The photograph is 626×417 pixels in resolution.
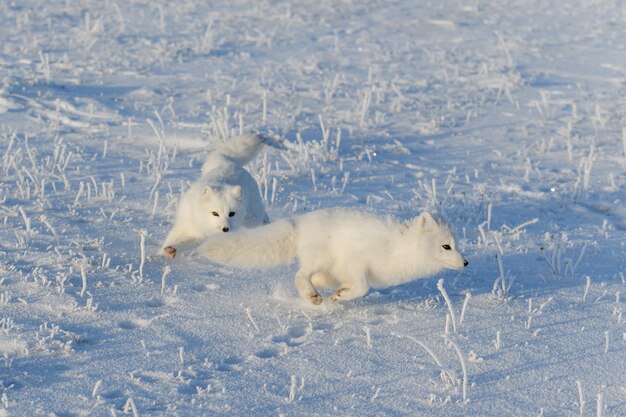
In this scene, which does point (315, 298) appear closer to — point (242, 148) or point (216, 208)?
point (216, 208)

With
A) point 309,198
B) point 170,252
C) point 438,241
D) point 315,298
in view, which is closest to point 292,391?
point 315,298

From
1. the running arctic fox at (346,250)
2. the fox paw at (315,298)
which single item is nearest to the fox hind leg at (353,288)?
the running arctic fox at (346,250)

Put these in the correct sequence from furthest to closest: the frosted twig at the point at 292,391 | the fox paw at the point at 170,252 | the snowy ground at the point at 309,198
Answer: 1. the fox paw at the point at 170,252
2. the snowy ground at the point at 309,198
3. the frosted twig at the point at 292,391

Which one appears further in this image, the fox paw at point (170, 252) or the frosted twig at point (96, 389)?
the fox paw at point (170, 252)

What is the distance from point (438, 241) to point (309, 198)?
274 cm

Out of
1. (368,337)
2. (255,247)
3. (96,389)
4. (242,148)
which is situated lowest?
(368,337)

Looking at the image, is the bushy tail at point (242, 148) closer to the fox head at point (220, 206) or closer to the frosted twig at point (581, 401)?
the fox head at point (220, 206)

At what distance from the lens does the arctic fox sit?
21.0ft

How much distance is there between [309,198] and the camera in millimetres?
8008

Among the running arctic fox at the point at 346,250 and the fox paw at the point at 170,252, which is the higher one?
the running arctic fox at the point at 346,250

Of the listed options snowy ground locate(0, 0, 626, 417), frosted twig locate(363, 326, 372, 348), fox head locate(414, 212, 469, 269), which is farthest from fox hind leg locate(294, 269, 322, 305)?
fox head locate(414, 212, 469, 269)

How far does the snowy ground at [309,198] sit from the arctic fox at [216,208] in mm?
298

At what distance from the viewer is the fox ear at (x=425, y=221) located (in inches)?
212

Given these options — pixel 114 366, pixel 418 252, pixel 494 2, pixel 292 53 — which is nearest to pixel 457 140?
pixel 292 53
